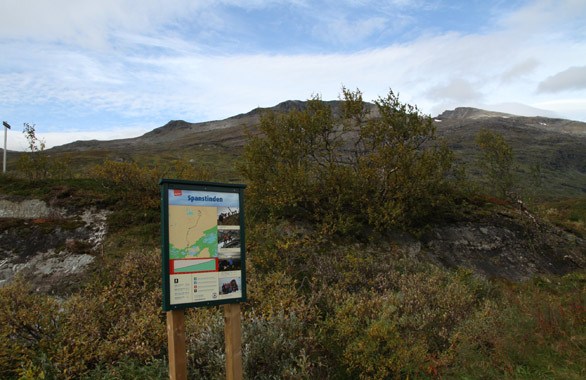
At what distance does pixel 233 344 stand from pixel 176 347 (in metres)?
0.65

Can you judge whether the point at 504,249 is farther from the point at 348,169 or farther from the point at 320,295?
the point at 320,295

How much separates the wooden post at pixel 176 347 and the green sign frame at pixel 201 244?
0.16 m

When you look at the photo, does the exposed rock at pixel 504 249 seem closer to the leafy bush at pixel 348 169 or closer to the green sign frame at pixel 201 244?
the leafy bush at pixel 348 169

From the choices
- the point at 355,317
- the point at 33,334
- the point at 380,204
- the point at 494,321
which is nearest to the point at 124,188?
the point at 380,204

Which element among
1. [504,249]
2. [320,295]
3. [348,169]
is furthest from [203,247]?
[504,249]

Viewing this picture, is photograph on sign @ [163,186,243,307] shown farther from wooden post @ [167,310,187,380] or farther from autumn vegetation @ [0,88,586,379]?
autumn vegetation @ [0,88,586,379]

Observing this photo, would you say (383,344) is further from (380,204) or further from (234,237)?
(380,204)

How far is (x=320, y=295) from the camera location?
7.64 meters

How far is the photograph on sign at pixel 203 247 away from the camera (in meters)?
4.57

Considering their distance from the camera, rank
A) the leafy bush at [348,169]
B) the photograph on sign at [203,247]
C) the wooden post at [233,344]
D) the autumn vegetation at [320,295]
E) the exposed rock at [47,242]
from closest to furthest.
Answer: the photograph on sign at [203,247]
the wooden post at [233,344]
the autumn vegetation at [320,295]
the exposed rock at [47,242]
the leafy bush at [348,169]

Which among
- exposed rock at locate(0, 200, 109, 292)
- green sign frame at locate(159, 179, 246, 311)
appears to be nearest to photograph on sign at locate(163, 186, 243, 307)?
green sign frame at locate(159, 179, 246, 311)

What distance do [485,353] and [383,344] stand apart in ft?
4.87

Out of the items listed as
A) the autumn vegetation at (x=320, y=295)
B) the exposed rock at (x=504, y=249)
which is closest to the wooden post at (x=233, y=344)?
the autumn vegetation at (x=320, y=295)

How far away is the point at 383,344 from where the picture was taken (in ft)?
20.2
